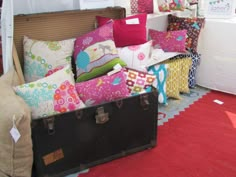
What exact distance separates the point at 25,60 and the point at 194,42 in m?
1.66

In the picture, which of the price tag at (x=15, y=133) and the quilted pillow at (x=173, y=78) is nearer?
the price tag at (x=15, y=133)

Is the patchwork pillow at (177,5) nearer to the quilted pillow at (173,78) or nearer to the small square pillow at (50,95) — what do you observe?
the quilted pillow at (173,78)

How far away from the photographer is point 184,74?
2.53m

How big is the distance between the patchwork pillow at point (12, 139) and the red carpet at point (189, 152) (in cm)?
39

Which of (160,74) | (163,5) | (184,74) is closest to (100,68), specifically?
(160,74)

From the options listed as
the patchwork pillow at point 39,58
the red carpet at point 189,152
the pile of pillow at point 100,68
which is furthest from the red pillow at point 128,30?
the red carpet at point 189,152

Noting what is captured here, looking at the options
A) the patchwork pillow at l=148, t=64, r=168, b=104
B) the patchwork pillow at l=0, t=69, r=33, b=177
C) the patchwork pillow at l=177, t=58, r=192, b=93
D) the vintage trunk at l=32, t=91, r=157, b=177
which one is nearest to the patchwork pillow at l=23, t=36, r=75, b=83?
the patchwork pillow at l=0, t=69, r=33, b=177

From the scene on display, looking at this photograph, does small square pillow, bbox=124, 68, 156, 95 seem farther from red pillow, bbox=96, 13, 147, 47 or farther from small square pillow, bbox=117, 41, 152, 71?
red pillow, bbox=96, 13, 147, 47

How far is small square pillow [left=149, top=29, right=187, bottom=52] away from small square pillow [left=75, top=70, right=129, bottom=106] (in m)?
1.00

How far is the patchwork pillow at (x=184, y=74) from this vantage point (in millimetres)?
2478

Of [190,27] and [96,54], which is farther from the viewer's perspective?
[190,27]

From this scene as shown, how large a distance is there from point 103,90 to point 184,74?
1210 millimetres

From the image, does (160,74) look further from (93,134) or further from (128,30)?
(93,134)

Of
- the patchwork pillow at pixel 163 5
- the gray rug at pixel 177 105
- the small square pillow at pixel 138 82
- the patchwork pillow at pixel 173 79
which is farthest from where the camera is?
the patchwork pillow at pixel 163 5
